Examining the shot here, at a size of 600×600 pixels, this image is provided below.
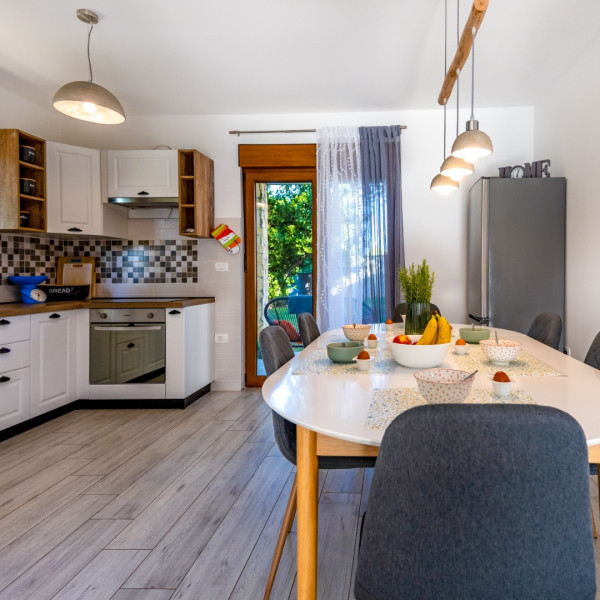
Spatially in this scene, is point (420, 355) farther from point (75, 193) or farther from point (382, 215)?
point (75, 193)

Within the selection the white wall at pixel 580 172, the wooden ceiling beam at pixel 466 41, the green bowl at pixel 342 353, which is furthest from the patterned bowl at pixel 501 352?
the white wall at pixel 580 172

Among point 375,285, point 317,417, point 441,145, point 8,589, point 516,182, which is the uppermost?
point 441,145

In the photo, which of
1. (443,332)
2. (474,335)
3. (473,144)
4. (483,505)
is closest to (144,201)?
(473,144)

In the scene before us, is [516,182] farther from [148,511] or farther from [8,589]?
[8,589]

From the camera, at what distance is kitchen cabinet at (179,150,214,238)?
12.8ft

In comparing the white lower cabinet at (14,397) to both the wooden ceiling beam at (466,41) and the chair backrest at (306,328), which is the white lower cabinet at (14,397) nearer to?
the chair backrest at (306,328)

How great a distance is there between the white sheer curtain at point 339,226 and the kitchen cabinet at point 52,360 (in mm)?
2126

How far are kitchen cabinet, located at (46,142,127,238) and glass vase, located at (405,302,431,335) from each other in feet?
9.88

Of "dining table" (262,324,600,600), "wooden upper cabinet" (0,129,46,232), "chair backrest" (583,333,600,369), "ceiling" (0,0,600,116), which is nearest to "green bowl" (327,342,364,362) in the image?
"dining table" (262,324,600,600)

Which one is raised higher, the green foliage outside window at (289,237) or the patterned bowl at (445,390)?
the green foliage outside window at (289,237)

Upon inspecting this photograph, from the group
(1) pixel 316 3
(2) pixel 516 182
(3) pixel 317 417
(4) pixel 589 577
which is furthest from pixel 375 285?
(4) pixel 589 577

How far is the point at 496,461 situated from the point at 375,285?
3.50 meters

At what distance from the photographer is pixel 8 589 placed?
4.90 ft

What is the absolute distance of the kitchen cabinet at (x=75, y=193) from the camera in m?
3.66
